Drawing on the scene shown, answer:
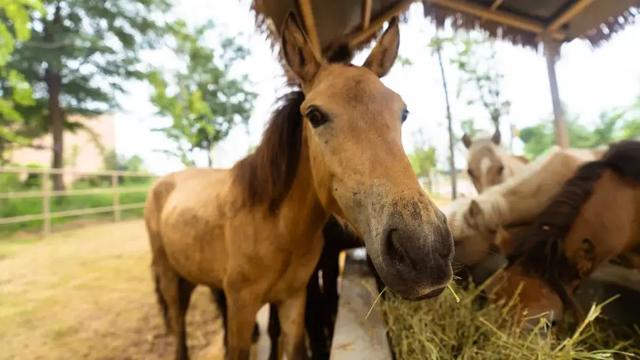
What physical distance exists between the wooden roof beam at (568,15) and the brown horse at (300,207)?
1.62 meters

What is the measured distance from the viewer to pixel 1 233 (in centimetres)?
126

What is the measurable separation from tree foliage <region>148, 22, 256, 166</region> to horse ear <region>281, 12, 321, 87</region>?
48.7 inches

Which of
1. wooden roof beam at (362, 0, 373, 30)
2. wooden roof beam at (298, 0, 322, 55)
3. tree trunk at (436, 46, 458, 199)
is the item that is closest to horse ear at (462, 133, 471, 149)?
tree trunk at (436, 46, 458, 199)

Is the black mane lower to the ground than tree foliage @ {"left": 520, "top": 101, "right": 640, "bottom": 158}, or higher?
lower

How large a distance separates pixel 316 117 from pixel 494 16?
194cm

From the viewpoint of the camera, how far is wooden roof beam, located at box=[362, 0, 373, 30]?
2.04 meters

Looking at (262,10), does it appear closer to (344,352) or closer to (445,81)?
(344,352)

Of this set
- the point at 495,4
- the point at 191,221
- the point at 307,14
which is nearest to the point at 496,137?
the point at 495,4

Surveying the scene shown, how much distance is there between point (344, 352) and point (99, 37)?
6.04 feet

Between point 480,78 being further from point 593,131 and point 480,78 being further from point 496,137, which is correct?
point 593,131

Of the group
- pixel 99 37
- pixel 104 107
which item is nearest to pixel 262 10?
pixel 99 37

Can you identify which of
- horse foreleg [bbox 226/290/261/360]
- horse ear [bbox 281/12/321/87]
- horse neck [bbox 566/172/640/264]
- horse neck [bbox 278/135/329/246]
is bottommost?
horse foreleg [bbox 226/290/261/360]

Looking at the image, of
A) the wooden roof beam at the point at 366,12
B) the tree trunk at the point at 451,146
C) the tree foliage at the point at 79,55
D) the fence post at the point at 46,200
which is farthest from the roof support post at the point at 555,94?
the fence post at the point at 46,200

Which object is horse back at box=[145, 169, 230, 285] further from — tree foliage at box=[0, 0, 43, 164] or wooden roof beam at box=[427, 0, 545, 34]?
wooden roof beam at box=[427, 0, 545, 34]
